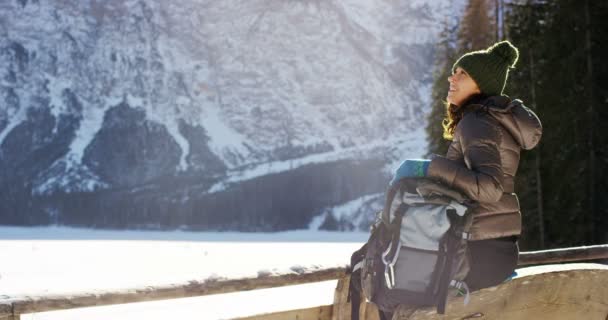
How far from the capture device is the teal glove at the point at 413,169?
92.7 inches

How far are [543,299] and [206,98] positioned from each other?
611 feet

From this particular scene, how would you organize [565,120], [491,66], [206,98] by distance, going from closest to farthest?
1. [491,66]
2. [565,120]
3. [206,98]

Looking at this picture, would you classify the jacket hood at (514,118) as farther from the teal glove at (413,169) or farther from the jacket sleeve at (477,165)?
the teal glove at (413,169)

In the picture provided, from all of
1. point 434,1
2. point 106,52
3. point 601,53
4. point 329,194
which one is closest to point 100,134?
point 106,52

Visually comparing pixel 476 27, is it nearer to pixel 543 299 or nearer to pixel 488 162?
pixel 543 299

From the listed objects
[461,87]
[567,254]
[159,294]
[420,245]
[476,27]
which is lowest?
[567,254]

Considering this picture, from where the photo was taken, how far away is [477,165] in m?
2.31

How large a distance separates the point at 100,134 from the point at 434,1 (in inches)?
4311

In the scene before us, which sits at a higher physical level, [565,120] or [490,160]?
[565,120]

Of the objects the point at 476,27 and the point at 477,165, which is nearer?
the point at 477,165

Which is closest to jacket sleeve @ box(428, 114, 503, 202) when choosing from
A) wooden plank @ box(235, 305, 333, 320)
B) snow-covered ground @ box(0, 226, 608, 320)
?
snow-covered ground @ box(0, 226, 608, 320)

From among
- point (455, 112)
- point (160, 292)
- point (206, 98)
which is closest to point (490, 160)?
point (455, 112)

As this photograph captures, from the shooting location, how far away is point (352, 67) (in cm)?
18212

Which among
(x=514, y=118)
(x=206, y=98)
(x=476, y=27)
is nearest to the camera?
(x=514, y=118)
